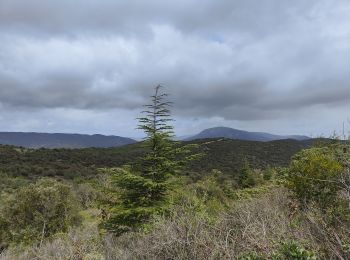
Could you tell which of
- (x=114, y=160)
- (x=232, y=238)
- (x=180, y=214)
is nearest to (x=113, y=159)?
(x=114, y=160)

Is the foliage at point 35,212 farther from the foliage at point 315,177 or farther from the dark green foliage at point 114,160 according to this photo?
the dark green foliage at point 114,160

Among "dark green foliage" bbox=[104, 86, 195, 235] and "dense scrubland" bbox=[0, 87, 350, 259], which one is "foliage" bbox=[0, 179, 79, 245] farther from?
"dark green foliage" bbox=[104, 86, 195, 235]

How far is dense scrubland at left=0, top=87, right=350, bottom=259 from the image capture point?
5535 millimetres

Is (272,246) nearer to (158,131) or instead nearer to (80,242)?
(80,242)

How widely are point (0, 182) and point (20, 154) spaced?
29350 millimetres

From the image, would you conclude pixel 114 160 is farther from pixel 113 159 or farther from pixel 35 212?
pixel 35 212

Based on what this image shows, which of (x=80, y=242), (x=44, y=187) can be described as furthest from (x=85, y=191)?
(x=80, y=242)

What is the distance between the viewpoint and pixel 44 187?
21703 mm

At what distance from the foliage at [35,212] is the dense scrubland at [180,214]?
0.05 m

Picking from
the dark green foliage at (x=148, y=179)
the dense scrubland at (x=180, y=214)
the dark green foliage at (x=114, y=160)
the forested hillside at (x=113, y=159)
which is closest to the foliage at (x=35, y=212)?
the dense scrubland at (x=180, y=214)

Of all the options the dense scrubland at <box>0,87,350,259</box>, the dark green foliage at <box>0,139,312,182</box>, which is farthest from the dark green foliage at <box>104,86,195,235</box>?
the dark green foliage at <box>0,139,312,182</box>

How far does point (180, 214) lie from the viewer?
25.4ft

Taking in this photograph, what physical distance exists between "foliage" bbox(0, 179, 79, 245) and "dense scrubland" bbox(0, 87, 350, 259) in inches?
1.9

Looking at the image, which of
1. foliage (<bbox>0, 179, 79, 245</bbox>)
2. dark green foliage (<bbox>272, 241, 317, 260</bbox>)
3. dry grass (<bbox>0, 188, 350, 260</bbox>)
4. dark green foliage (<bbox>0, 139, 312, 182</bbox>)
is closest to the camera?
dark green foliage (<bbox>272, 241, 317, 260</bbox>)
